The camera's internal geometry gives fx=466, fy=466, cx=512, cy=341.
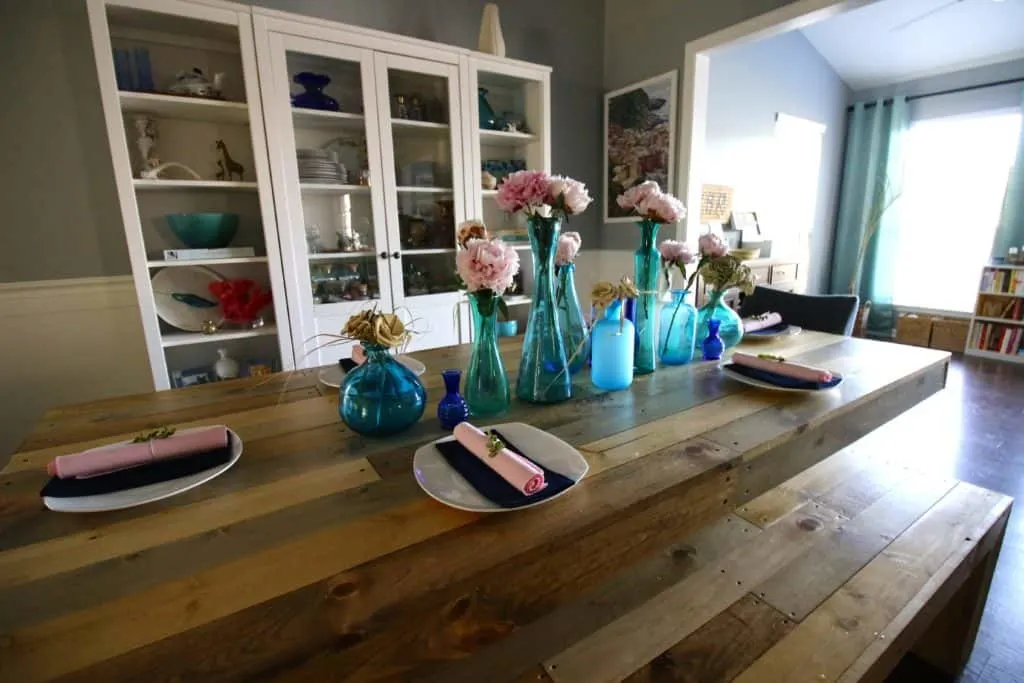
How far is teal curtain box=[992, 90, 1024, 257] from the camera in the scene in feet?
11.9

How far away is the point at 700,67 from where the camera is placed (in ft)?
8.15

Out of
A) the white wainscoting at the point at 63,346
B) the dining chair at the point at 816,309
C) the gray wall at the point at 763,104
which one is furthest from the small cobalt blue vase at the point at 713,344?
the gray wall at the point at 763,104

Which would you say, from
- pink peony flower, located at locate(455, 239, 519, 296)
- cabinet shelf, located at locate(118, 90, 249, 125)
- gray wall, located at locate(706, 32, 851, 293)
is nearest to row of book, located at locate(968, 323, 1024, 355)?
gray wall, located at locate(706, 32, 851, 293)

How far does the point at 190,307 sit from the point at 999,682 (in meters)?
2.89

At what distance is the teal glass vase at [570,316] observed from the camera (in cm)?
102

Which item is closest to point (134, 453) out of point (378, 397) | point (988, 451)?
point (378, 397)

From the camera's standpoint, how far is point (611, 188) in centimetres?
311

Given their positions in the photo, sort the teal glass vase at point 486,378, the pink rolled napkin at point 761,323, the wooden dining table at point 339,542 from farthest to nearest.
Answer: the pink rolled napkin at point 761,323
the teal glass vase at point 486,378
the wooden dining table at point 339,542

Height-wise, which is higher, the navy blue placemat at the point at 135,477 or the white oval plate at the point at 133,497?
the navy blue placemat at the point at 135,477

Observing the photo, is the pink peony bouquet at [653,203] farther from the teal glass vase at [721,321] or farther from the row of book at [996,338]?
the row of book at [996,338]

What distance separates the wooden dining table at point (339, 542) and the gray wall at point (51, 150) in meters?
1.38

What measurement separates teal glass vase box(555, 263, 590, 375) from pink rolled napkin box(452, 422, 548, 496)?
0.35 m

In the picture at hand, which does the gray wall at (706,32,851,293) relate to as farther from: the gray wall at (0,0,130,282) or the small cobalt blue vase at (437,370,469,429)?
the gray wall at (0,0,130,282)

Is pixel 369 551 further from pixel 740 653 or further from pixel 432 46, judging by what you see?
pixel 432 46
